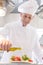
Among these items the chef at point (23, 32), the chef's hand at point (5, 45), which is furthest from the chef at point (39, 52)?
the chef's hand at point (5, 45)

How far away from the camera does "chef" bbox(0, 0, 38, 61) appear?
1190mm

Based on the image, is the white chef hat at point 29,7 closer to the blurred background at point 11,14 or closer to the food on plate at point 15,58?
the blurred background at point 11,14

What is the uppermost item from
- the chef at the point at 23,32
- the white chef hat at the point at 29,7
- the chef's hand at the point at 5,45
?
the white chef hat at the point at 29,7

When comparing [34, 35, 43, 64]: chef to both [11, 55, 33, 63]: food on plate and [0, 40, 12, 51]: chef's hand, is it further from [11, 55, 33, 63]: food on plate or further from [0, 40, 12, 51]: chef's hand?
[0, 40, 12, 51]: chef's hand

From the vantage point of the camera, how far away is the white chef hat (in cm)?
118

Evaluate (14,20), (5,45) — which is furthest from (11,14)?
(5,45)

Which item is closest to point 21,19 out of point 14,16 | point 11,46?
point 14,16

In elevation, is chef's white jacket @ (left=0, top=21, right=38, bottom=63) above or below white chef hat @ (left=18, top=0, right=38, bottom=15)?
below

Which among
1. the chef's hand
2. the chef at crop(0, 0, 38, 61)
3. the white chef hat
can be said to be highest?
the white chef hat

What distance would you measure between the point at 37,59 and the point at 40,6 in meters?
0.29

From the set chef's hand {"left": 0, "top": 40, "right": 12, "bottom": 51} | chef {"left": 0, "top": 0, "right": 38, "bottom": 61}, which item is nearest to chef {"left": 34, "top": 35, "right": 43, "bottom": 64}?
chef {"left": 0, "top": 0, "right": 38, "bottom": 61}

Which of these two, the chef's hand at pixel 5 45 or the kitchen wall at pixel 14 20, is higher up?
the kitchen wall at pixel 14 20

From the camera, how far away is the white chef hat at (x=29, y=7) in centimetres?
118

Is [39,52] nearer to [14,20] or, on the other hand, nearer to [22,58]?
[22,58]
